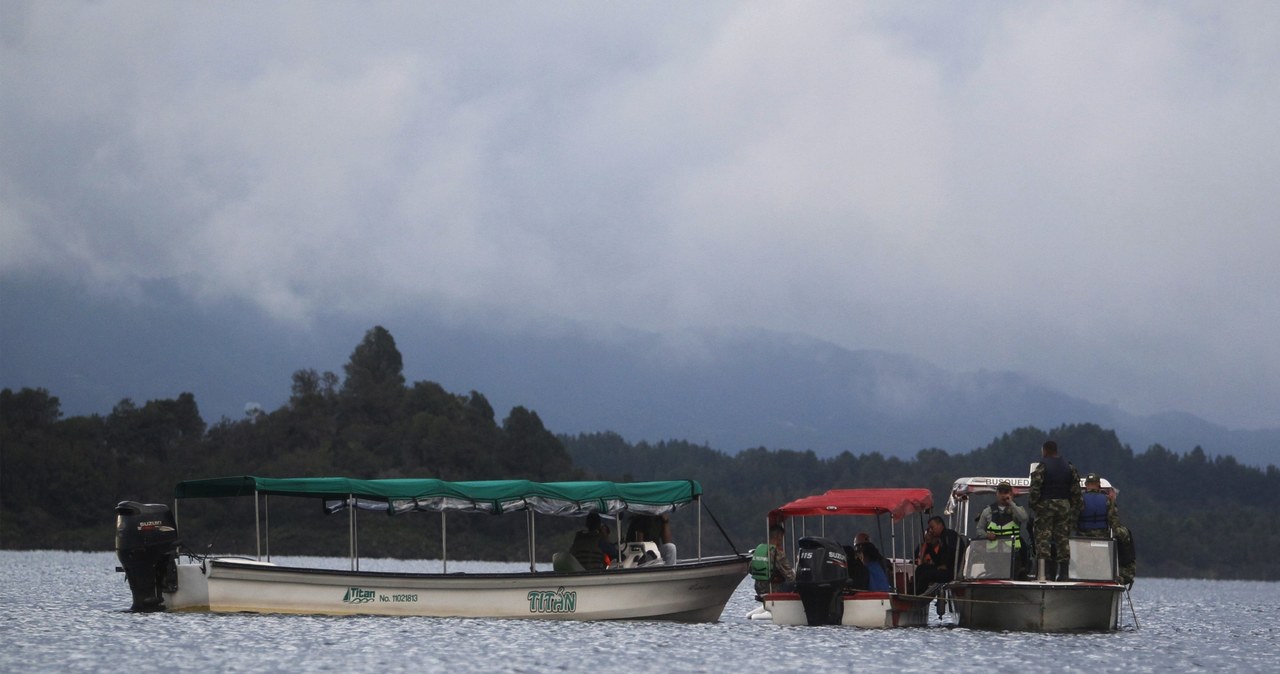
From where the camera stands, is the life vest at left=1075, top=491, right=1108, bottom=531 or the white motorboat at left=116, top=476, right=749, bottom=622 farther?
the white motorboat at left=116, top=476, right=749, bottom=622

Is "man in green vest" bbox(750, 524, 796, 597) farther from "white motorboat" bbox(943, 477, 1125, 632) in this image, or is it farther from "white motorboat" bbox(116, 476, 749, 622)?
"white motorboat" bbox(943, 477, 1125, 632)

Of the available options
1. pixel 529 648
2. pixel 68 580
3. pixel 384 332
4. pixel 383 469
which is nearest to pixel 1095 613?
pixel 529 648

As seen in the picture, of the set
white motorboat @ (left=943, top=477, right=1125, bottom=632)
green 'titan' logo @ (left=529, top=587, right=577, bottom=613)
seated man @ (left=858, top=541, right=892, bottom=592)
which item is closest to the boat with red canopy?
seated man @ (left=858, top=541, right=892, bottom=592)

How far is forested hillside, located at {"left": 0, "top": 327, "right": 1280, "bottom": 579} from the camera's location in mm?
117812

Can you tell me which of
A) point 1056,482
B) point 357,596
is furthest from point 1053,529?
point 357,596

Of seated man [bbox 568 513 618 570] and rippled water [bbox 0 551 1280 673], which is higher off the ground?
seated man [bbox 568 513 618 570]

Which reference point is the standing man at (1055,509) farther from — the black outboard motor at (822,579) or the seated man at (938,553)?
the black outboard motor at (822,579)

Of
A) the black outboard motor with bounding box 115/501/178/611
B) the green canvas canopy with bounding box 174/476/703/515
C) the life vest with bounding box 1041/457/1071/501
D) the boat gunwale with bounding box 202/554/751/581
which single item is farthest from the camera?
the green canvas canopy with bounding box 174/476/703/515

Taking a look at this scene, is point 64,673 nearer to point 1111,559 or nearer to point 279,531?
point 1111,559

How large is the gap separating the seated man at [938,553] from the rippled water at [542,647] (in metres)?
1.07

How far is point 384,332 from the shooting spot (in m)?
167

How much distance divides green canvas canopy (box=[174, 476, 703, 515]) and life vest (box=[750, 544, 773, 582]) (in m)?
2.17

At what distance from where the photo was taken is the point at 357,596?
99.5 feet

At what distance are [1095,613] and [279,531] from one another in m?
96.6
